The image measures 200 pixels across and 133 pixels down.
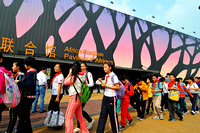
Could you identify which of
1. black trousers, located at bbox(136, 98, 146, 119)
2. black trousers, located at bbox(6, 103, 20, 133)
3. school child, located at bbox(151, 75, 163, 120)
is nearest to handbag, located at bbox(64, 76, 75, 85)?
black trousers, located at bbox(6, 103, 20, 133)

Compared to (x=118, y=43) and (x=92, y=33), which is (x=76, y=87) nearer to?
(x=92, y=33)

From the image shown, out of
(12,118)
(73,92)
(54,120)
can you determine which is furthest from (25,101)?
(54,120)


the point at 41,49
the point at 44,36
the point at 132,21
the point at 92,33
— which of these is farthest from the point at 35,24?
the point at 132,21

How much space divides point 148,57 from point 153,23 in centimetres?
616

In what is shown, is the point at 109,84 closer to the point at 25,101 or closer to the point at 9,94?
the point at 25,101

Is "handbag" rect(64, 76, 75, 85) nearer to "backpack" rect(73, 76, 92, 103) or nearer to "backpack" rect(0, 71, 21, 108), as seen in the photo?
"backpack" rect(73, 76, 92, 103)

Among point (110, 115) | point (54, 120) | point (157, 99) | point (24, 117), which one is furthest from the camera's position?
point (157, 99)

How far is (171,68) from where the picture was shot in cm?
2275

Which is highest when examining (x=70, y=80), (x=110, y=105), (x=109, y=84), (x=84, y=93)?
(x=70, y=80)

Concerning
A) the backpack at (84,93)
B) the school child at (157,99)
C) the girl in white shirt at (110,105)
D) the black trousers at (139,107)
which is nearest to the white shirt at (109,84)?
the girl in white shirt at (110,105)

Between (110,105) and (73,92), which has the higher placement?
(73,92)

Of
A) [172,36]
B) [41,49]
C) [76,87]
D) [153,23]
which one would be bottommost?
[76,87]

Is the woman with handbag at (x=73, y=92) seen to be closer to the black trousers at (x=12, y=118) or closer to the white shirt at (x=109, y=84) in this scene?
the white shirt at (x=109, y=84)

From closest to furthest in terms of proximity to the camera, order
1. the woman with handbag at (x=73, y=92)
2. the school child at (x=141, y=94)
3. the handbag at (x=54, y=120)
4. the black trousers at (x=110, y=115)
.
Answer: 1. the woman with handbag at (x=73, y=92)
2. the black trousers at (x=110, y=115)
3. the handbag at (x=54, y=120)
4. the school child at (x=141, y=94)
